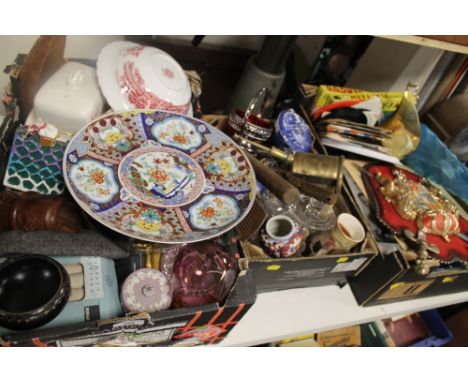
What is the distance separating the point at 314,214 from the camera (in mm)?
850

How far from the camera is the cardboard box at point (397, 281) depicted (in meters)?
0.82

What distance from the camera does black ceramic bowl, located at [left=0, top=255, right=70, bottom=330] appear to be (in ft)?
1.70

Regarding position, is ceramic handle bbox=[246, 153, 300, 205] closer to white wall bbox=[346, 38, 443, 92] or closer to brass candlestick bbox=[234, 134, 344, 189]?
brass candlestick bbox=[234, 134, 344, 189]

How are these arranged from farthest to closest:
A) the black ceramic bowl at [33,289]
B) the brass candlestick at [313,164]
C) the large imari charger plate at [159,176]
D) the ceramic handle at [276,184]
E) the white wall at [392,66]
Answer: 1. the white wall at [392,66]
2. the brass candlestick at [313,164]
3. the ceramic handle at [276,184]
4. the large imari charger plate at [159,176]
5. the black ceramic bowl at [33,289]

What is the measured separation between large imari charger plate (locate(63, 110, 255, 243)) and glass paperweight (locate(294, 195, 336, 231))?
0.18 m

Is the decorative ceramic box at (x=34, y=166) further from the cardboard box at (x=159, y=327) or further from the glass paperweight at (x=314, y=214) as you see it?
the glass paperweight at (x=314, y=214)

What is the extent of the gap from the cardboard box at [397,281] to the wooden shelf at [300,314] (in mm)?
26

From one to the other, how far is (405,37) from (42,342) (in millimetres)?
880

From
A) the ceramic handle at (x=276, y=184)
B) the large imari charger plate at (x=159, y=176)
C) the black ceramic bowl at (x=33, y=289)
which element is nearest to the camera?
the black ceramic bowl at (x=33, y=289)

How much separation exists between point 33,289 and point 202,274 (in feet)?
0.84

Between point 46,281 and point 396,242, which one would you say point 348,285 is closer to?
point 396,242

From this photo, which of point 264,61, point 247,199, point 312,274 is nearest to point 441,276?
point 312,274

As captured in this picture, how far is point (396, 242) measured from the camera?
0.88 metres

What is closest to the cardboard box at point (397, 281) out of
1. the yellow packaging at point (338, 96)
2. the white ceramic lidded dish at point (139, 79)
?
the yellow packaging at point (338, 96)
